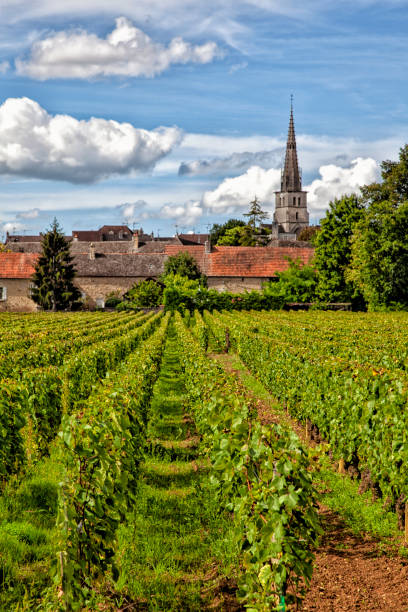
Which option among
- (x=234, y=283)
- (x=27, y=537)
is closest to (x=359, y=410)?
(x=27, y=537)

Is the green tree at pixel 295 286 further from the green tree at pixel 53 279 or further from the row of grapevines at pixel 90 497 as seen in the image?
the row of grapevines at pixel 90 497

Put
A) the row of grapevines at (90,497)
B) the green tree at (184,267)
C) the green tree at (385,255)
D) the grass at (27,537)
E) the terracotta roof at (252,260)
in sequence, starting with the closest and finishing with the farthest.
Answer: the row of grapevines at (90,497), the grass at (27,537), the green tree at (385,255), the green tree at (184,267), the terracotta roof at (252,260)

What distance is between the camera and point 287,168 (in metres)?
123

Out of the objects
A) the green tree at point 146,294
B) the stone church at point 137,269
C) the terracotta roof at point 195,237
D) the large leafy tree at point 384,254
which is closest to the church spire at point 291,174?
the terracotta roof at point 195,237

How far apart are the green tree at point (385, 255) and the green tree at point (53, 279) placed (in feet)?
86.1

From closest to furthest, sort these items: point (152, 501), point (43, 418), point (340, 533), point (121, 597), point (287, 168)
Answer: point (121, 597), point (340, 533), point (152, 501), point (43, 418), point (287, 168)

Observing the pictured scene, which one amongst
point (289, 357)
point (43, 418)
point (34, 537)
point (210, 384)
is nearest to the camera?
point (34, 537)

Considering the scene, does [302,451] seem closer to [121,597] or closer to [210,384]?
[121,597]

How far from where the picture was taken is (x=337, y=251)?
48.6m

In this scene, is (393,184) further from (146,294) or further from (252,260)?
(146,294)

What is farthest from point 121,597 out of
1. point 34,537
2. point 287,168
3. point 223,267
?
point 287,168

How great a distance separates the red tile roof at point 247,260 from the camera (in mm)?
55281

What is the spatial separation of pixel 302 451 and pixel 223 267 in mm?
52112

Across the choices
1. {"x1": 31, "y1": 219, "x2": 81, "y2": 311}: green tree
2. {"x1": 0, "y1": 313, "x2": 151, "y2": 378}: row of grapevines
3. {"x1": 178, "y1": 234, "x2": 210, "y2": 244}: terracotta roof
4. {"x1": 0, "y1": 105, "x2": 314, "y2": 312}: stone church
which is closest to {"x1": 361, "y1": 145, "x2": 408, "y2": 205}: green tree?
{"x1": 0, "y1": 105, "x2": 314, "y2": 312}: stone church
